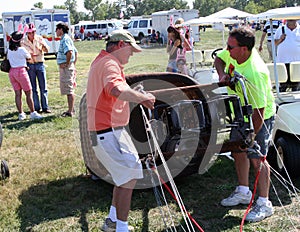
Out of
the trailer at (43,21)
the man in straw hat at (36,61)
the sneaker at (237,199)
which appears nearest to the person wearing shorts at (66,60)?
the man in straw hat at (36,61)

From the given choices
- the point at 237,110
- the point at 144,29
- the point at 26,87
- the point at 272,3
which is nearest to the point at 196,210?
the point at 237,110

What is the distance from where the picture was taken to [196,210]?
4395 millimetres

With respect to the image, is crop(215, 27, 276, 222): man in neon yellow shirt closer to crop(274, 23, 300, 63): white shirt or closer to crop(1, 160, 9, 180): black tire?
crop(1, 160, 9, 180): black tire

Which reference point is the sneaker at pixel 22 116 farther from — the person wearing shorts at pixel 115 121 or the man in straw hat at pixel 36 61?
the person wearing shorts at pixel 115 121

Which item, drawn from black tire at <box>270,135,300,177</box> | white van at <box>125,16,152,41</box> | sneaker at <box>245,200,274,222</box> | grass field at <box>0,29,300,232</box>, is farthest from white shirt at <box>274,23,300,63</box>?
white van at <box>125,16,152,41</box>

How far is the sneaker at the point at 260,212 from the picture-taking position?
407cm

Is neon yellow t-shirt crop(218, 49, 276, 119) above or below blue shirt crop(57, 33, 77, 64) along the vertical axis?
below

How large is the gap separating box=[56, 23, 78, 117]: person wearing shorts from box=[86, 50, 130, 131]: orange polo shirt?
488cm

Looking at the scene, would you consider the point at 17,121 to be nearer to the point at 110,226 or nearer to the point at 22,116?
the point at 22,116

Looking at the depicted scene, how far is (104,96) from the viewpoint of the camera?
136 inches

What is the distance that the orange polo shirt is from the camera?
3320 millimetres

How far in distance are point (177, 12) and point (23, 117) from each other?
86.7 feet

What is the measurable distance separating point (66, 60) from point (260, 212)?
5282mm

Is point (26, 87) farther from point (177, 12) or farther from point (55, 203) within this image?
point (177, 12)
